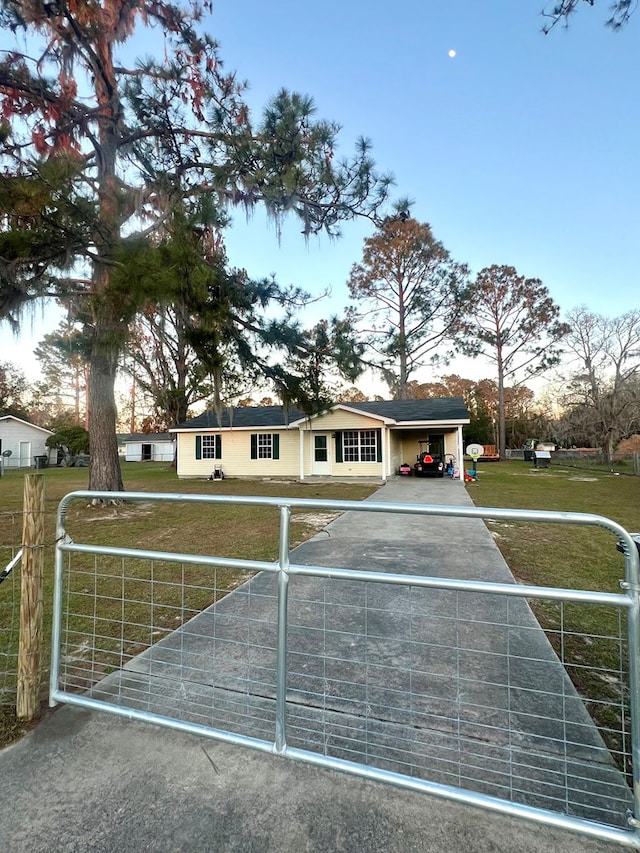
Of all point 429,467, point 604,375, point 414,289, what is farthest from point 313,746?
point 604,375

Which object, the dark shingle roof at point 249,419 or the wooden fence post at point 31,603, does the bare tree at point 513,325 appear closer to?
the dark shingle roof at point 249,419

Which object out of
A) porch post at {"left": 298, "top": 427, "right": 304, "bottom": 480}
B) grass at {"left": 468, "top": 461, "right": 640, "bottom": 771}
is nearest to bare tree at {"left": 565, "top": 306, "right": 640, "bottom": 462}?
grass at {"left": 468, "top": 461, "right": 640, "bottom": 771}

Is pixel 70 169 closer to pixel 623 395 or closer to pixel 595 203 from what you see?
pixel 595 203

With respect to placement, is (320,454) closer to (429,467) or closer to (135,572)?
(429,467)

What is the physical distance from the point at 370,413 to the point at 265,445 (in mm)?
5125

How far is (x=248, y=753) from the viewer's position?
6.15ft

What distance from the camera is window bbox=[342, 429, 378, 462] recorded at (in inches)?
701

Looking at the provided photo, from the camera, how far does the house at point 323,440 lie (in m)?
17.6

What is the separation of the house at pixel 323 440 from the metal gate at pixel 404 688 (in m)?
13.6

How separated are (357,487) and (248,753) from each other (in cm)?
1316

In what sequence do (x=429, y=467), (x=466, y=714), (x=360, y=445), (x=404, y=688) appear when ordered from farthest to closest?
(x=360, y=445) < (x=429, y=467) < (x=404, y=688) < (x=466, y=714)

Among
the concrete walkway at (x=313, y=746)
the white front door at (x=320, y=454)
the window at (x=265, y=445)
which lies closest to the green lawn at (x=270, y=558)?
the concrete walkway at (x=313, y=746)

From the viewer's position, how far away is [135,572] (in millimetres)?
4871

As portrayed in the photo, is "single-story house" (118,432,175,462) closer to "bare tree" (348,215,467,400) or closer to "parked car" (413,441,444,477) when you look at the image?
"bare tree" (348,215,467,400)
